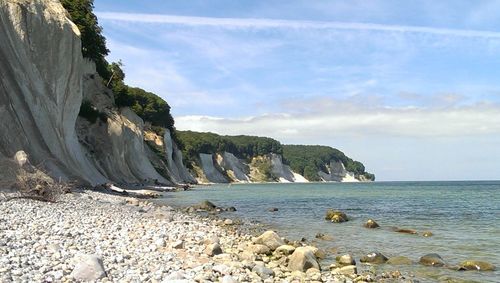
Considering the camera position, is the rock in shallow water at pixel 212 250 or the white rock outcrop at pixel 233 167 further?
the white rock outcrop at pixel 233 167

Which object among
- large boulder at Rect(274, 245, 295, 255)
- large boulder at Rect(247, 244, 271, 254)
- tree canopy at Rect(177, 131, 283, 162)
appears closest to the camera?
large boulder at Rect(274, 245, 295, 255)

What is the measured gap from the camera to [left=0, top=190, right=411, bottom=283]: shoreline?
834 centimetres

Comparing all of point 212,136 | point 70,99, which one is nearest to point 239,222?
point 70,99

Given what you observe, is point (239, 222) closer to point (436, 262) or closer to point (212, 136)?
point (436, 262)

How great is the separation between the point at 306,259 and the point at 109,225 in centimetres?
727

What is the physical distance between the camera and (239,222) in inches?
956

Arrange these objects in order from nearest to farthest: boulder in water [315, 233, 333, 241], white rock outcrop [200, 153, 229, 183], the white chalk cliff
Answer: boulder in water [315, 233, 333, 241] < the white chalk cliff < white rock outcrop [200, 153, 229, 183]

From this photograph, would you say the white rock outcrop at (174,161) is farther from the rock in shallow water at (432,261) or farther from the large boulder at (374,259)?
the rock in shallow water at (432,261)

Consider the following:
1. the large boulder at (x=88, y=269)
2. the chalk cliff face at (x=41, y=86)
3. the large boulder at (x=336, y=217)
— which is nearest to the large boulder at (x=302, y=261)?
the large boulder at (x=88, y=269)

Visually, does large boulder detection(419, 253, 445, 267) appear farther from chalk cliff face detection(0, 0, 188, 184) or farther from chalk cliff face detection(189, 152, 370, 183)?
chalk cliff face detection(189, 152, 370, 183)

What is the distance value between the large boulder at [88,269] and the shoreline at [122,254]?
19 mm

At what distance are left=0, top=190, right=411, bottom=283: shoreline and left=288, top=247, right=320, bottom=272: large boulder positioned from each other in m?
0.19

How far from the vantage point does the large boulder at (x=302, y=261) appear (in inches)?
476

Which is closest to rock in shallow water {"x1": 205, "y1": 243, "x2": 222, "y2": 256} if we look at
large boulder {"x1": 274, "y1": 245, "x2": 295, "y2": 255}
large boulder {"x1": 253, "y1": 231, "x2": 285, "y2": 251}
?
large boulder {"x1": 274, "y1": 245, "x2": 295, "y2": 255}
